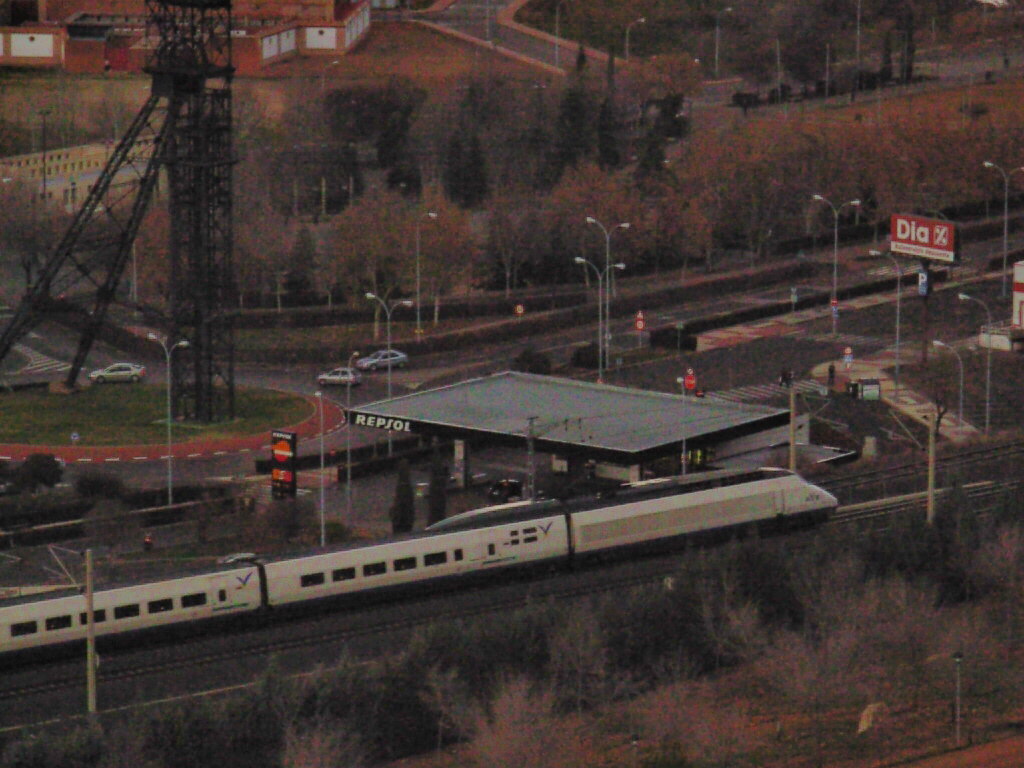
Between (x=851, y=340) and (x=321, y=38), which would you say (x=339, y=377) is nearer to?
(x=851, y=340)

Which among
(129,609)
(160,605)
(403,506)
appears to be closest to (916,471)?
(403,506)

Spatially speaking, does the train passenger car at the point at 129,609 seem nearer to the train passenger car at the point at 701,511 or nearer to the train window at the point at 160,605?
the train window at the point at 160,605

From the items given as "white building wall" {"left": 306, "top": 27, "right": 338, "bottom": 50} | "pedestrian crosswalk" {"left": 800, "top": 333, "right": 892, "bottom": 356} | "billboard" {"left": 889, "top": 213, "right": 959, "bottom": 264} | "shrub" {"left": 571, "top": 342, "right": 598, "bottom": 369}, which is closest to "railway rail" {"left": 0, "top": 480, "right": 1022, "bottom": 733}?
"shrub" {"left": 571, "top": 342, "right": 598, "bottom": 369}

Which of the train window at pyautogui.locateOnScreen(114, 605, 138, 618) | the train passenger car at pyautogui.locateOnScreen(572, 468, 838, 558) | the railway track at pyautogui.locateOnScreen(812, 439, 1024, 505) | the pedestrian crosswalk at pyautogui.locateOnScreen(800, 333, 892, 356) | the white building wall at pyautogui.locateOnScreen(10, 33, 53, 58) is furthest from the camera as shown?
the white building wall at pyautogui.locateOnScreen(10, 33, 53, 58)

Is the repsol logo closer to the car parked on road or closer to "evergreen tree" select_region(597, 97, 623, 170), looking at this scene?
the car parked on road

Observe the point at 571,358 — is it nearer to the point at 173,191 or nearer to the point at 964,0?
the point at 173,191

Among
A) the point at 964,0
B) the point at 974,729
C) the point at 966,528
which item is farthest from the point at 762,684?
the point at 964,0
